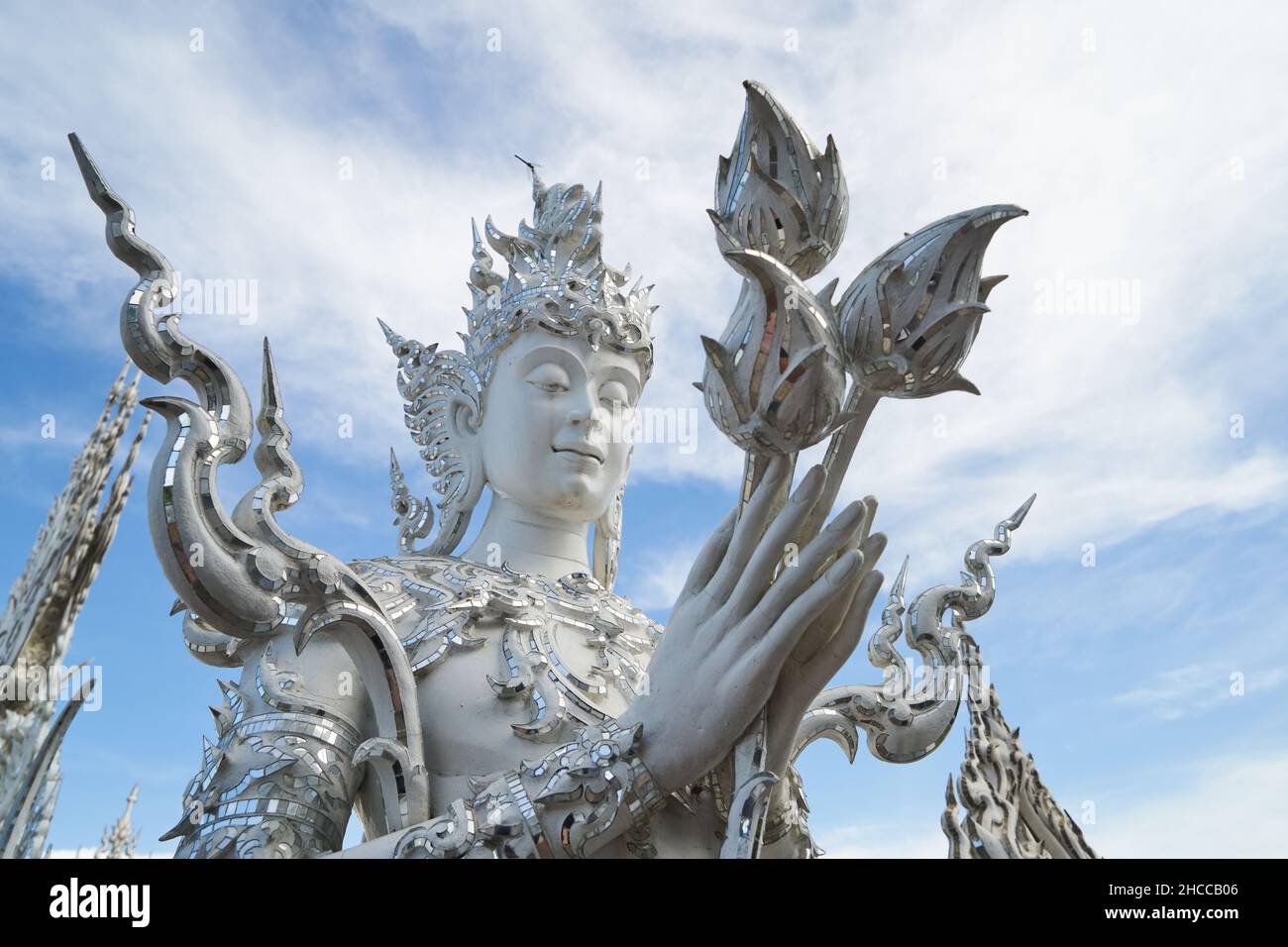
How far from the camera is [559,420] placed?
171 inches

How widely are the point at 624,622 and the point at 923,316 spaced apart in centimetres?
166

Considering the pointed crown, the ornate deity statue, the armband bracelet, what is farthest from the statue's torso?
the pointed crown

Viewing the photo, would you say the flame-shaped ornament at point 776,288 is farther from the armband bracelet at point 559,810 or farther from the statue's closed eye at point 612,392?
the statue's closed eye at point 612,392

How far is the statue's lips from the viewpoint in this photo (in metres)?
4.35

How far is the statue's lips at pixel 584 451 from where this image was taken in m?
4.35

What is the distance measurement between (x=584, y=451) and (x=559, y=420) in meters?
0.13

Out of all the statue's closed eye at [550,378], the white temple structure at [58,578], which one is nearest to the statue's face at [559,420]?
the statue's closed eye at [550,378]

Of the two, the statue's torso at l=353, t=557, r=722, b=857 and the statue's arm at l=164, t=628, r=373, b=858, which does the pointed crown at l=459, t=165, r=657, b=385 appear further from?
the statue's arm at l=164, t=628, r=373, b=858

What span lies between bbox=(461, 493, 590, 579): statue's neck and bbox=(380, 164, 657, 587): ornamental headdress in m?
0.15

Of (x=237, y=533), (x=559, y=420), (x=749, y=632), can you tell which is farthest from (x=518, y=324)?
(x=749, y=632)

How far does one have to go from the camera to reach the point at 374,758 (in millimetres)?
3514
